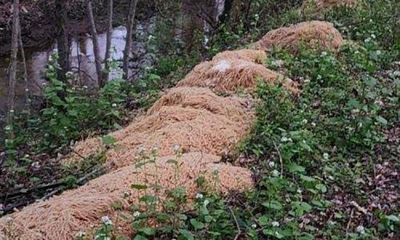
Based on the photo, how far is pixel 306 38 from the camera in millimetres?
7543

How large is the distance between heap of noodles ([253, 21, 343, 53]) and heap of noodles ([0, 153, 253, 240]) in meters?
3.18

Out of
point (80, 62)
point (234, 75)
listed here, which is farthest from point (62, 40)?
point (234, 75)

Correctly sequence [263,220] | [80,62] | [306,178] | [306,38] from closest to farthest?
[263,220] < [306,178] < [306,38] < [80,62]

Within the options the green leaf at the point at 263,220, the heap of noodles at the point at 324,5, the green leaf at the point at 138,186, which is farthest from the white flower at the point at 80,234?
the heap of noodles at the point at 324,5

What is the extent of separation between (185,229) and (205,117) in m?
1.81

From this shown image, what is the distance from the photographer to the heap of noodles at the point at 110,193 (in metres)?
3.91

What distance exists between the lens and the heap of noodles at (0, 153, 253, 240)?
391 centimetres

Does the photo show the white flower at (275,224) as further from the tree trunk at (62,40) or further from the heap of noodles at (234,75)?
the tree trunk at (62,40)

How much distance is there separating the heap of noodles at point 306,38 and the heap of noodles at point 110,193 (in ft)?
10.4

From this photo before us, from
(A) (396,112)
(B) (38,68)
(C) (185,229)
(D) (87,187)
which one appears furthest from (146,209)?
(B) (38,68)

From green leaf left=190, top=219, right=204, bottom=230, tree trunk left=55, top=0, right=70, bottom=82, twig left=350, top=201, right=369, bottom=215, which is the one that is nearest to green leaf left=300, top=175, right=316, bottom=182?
twig left=350, top=201, right=369, bottom=215

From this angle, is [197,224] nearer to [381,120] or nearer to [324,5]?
[381,120]

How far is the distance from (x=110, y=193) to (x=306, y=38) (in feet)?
13.8

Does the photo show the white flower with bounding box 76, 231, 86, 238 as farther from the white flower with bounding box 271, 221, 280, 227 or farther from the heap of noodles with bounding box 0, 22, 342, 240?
the white flower with bounding box 271, 221, 280, 227
